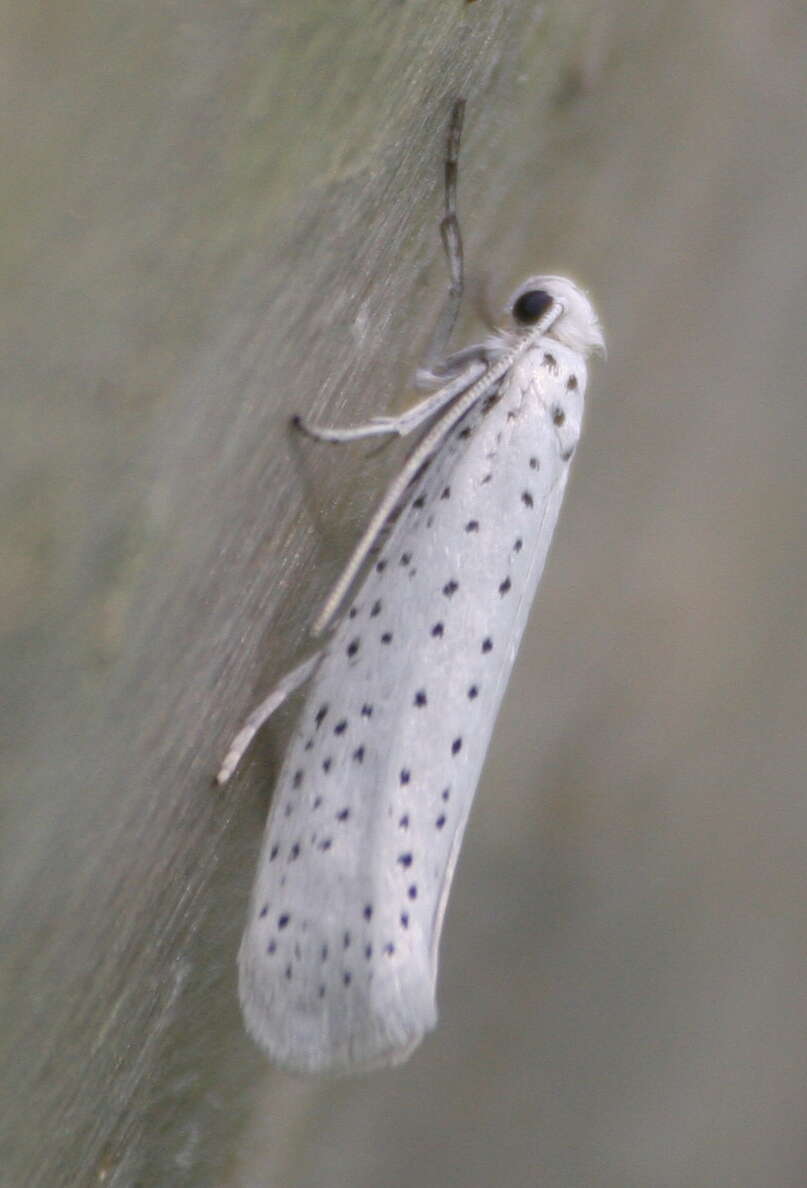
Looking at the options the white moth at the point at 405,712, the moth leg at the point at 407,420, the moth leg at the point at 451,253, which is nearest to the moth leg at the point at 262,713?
the white moth at the point at 405,712

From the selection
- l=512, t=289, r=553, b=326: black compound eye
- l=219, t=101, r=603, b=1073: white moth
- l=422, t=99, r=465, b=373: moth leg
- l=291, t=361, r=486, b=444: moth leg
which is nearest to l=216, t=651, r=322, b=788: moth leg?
l=219, t=101, r=603, b=1073: white moth

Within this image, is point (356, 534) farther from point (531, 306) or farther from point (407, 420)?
point (531, 306)

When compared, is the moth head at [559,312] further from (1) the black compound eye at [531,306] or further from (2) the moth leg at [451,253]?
(2) the moth leg at [451,253]

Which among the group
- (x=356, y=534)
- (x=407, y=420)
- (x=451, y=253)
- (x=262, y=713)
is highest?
(x=451, y=253)

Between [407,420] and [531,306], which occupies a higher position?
[531,306]

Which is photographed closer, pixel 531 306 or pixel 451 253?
pixel 451 253

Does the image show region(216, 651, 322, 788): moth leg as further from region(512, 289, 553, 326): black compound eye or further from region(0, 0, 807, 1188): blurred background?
region(512, 289, 553, 326): black compound eye

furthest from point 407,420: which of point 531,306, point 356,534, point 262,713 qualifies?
point 262,713
